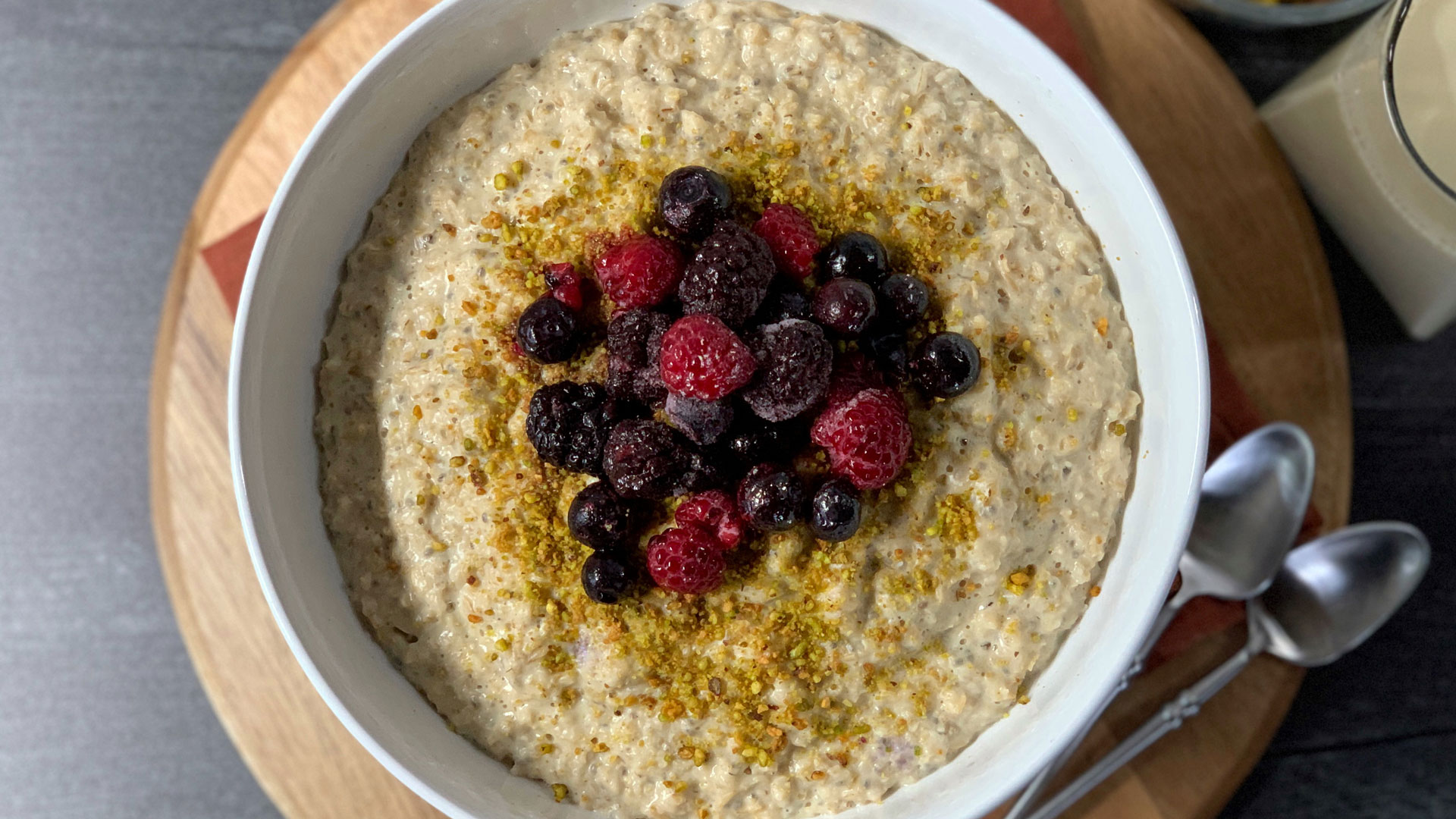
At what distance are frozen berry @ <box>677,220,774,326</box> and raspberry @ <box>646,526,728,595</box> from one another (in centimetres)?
45

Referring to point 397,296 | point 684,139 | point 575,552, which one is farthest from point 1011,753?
point 397,296

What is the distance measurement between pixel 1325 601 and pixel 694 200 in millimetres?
2145

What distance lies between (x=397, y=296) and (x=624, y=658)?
975 millimetres

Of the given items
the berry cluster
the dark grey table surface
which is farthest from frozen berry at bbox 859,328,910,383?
the dark grey table surface

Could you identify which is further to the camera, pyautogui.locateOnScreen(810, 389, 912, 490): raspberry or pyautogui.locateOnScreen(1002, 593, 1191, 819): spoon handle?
pyautogui.locateOnScreen(1002, 593, 1191, 819): spoon handle

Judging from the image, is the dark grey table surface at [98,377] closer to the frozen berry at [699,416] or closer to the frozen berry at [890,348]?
the frozen berry at [699,416]

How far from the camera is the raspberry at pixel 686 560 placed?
6.50ft

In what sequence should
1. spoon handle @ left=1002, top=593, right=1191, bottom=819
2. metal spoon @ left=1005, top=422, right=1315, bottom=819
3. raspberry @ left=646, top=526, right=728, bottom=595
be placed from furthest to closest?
metal spoon @ left=1005, top=422, right=1315, bottom=819
spoon handle @ left=1002, top=593, right=1191, bottom=819
raspberry @ left=646, top=526, right=728, bottom=595

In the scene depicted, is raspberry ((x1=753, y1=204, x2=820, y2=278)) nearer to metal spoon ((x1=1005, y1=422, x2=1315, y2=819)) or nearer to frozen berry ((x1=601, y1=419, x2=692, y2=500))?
frozen berry ((x1=601, y1=419, x2=692, y2=500))

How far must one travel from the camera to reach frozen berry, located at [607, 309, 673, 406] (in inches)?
78.7

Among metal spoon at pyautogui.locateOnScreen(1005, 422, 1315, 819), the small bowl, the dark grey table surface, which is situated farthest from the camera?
the dark grey table surface

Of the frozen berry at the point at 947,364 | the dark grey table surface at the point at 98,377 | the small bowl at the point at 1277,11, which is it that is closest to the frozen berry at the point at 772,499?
the frozen berry at the point at 947,364

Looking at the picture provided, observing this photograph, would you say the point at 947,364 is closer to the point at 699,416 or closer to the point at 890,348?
the point at 890,348

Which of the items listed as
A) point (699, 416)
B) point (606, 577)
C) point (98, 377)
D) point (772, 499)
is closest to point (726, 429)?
point (699, 416)
